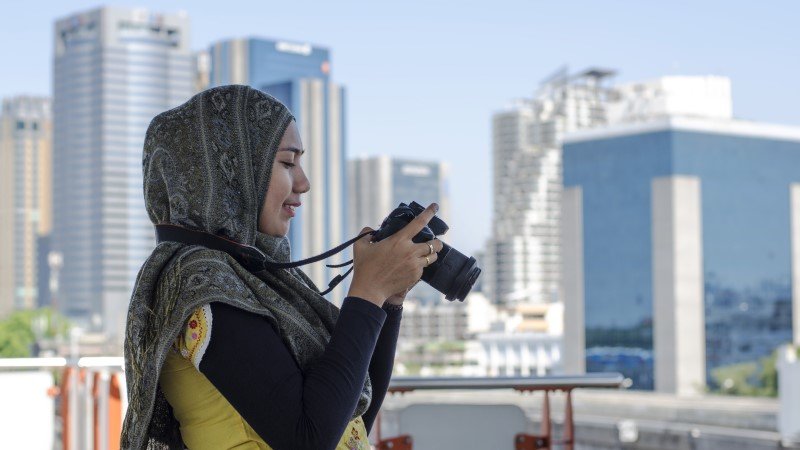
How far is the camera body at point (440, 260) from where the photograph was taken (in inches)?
61.8

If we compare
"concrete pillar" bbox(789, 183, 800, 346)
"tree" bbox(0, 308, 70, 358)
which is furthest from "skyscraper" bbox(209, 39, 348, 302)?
"concrete pillar" bbox(789, 183, 800, 346)

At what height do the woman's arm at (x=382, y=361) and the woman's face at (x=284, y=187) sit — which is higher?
the woman's face at (x=284, y=187)

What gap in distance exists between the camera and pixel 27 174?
152 meters

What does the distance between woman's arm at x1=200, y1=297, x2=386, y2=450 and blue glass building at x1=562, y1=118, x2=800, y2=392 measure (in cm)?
7023

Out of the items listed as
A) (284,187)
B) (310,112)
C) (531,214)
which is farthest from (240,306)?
(531,214)

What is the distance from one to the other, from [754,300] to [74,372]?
233 feet

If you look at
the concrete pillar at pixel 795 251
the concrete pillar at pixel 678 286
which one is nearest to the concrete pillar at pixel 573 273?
the concrete pillar at pixel 678 286

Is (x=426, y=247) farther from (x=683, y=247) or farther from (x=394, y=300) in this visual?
(x=683, y=247)

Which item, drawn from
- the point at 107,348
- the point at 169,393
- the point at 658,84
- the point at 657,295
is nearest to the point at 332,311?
the point at 169,393

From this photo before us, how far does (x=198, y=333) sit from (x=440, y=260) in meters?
0.31

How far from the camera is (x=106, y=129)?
477 ft

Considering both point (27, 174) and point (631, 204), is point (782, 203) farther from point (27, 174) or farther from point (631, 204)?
point (27, 174)

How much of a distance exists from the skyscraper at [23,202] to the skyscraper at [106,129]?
710 centimetres

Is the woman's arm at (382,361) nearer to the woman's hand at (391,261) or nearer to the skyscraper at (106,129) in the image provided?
the woman's hand at (391,261)
